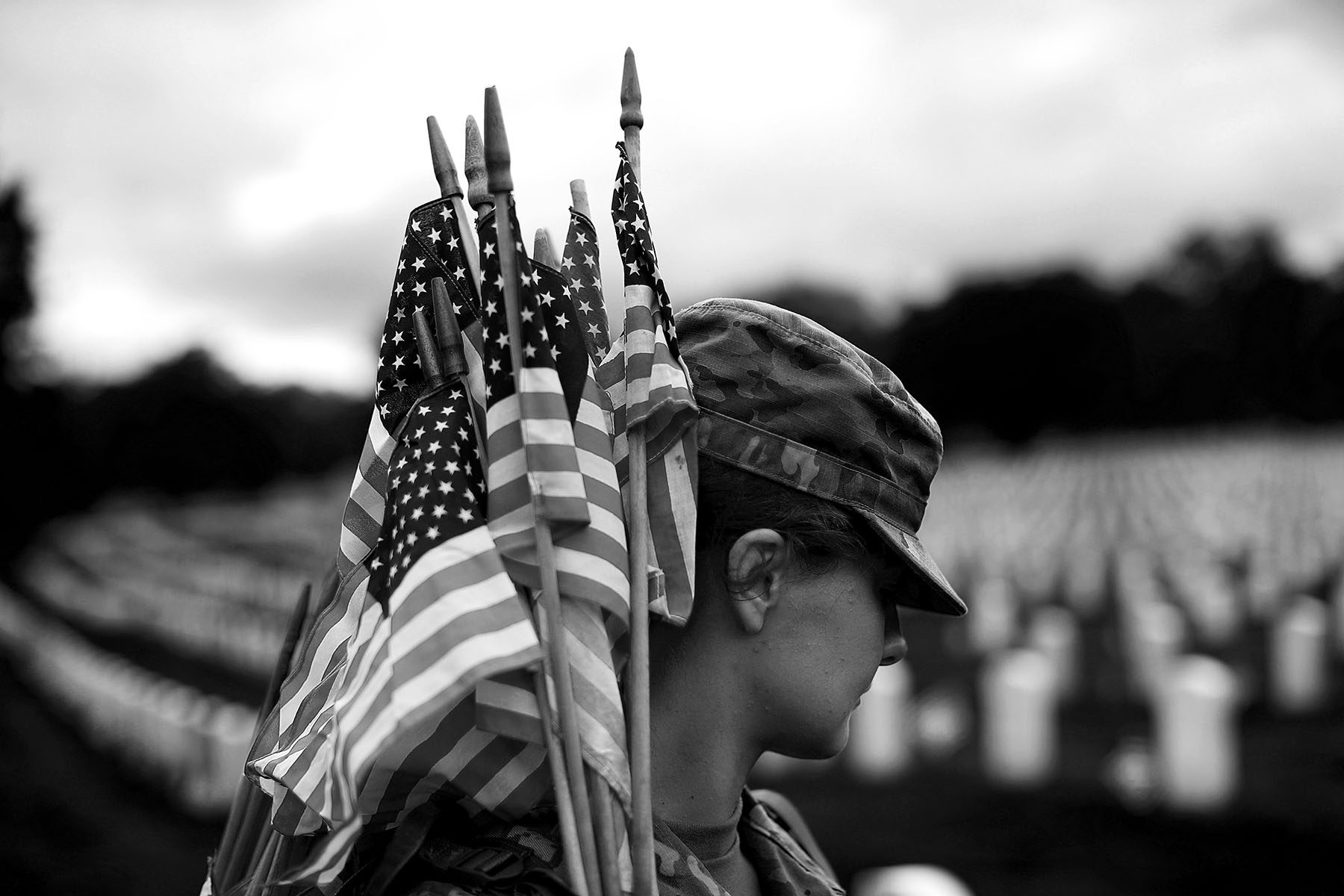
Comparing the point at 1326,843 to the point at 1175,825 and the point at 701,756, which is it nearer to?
the point at 1175,825

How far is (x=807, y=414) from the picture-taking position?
1837 mm

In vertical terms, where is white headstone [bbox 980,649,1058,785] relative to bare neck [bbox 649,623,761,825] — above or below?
below

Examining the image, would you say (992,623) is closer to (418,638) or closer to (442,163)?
(442,163)

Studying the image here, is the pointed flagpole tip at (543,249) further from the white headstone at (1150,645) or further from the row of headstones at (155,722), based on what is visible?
the white headstone at (1150,645)

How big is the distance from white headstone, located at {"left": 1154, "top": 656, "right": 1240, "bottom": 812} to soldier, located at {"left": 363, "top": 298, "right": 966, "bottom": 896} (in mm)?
6845

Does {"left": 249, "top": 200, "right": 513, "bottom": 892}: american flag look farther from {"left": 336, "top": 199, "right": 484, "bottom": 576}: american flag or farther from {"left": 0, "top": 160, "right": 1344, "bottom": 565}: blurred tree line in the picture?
{"left": 0, "top": 160, "right": 1344, "bottom": 565}: blurred tree line

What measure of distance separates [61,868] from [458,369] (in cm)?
948

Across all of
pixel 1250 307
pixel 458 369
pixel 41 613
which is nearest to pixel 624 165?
pixel 458 369

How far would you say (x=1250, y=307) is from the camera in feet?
218

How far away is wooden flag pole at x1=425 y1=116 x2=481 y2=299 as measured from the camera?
1.87 metres

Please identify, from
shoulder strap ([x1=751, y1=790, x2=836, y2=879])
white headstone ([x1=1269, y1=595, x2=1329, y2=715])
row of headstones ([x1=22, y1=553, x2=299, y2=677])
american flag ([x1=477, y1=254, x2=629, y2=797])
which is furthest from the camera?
row of headstones ([x1=22, y1=553, x2=299, y2=677])

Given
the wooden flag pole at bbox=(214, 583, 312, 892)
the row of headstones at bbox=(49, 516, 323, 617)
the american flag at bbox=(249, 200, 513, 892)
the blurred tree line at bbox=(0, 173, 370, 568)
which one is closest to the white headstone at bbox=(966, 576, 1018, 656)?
the row of headstones at bbox=(49, 516, 323, 617)

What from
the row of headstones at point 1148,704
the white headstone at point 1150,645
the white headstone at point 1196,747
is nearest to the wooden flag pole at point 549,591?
the row of headstones at point 1148,704

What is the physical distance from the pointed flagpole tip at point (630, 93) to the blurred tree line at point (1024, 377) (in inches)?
1749
